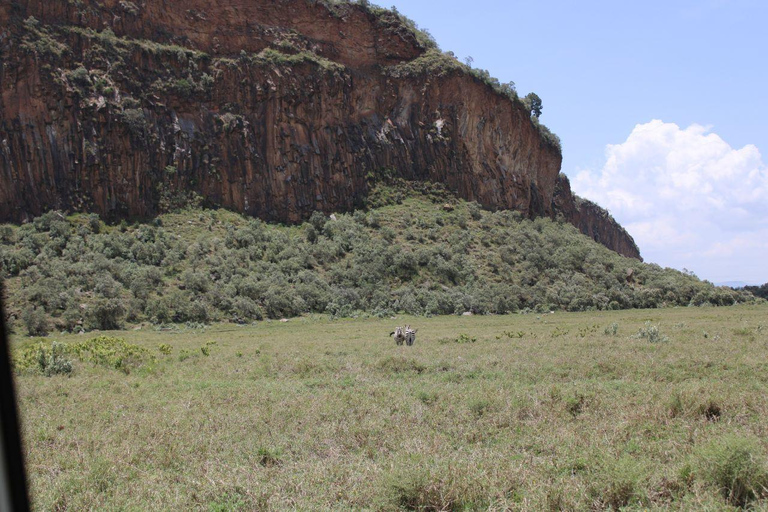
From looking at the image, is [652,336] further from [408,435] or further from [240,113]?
[240,113]

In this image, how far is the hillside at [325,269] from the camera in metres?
39.2

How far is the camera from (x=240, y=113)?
200 ft

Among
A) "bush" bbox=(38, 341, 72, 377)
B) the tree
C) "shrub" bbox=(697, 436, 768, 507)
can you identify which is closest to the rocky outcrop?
the tree

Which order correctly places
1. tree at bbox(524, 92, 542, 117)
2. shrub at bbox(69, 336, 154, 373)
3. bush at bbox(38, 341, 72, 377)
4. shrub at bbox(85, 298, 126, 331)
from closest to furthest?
bush at bbox(38, 341, 72, 377)
shrub at bbox(69, 336, 154, 373)
shrub at bbox(85, 298, 126, 331)
tree at bbox(524, 92, 542, 117)

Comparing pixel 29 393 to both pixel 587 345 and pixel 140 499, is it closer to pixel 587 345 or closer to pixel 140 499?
pixel 140 499

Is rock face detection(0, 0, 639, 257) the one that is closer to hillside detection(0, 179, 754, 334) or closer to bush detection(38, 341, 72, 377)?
hillside detection(0, 179, 754, 334)

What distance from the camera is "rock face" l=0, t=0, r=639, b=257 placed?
48844mm

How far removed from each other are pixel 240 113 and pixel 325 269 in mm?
22626

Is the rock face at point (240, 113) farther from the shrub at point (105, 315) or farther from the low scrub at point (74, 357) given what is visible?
the low scrub at point (74, 357)

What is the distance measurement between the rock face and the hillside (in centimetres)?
353

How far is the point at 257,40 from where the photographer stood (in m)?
63.6

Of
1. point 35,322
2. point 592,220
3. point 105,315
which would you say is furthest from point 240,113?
point 592,220

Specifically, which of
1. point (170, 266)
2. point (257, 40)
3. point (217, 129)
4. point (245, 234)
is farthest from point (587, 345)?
point (257, 40)

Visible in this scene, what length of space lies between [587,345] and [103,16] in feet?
195
